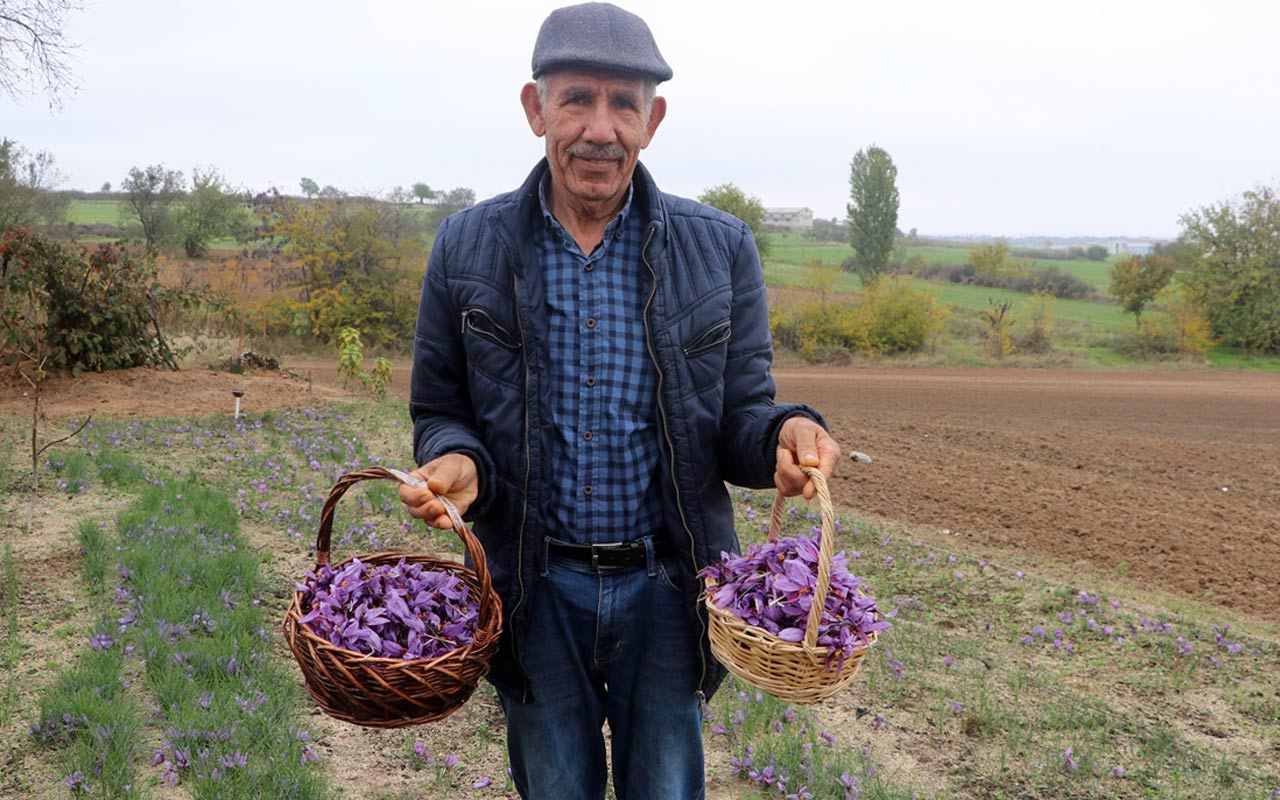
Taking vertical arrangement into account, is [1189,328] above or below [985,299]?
below

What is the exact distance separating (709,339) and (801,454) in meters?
0.36

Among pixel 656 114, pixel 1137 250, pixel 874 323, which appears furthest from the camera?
pixel 1137 250

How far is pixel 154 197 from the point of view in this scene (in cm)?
3638

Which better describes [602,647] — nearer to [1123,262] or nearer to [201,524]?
[201,524]

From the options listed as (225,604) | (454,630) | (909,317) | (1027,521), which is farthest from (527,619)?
(909,317)

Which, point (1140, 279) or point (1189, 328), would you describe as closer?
point (1189, 328)

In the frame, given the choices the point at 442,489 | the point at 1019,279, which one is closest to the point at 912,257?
the point at 1019,279

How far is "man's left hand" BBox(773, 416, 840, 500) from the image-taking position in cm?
203

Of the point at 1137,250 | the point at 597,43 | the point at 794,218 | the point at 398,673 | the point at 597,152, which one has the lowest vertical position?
the point at 398,673

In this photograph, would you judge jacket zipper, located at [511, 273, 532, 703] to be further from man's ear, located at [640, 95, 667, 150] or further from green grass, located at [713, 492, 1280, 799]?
green grass, located at [713, 492, 1280, 799]

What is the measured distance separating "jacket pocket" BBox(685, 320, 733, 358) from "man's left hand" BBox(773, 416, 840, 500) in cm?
24

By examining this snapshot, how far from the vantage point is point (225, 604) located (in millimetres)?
4578

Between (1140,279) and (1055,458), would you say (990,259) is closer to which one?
(1140,279)

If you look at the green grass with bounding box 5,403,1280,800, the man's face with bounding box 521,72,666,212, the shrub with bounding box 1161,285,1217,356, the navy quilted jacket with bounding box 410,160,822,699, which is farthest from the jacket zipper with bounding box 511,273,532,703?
the shrub with bounding box 1161,285,1217,356
